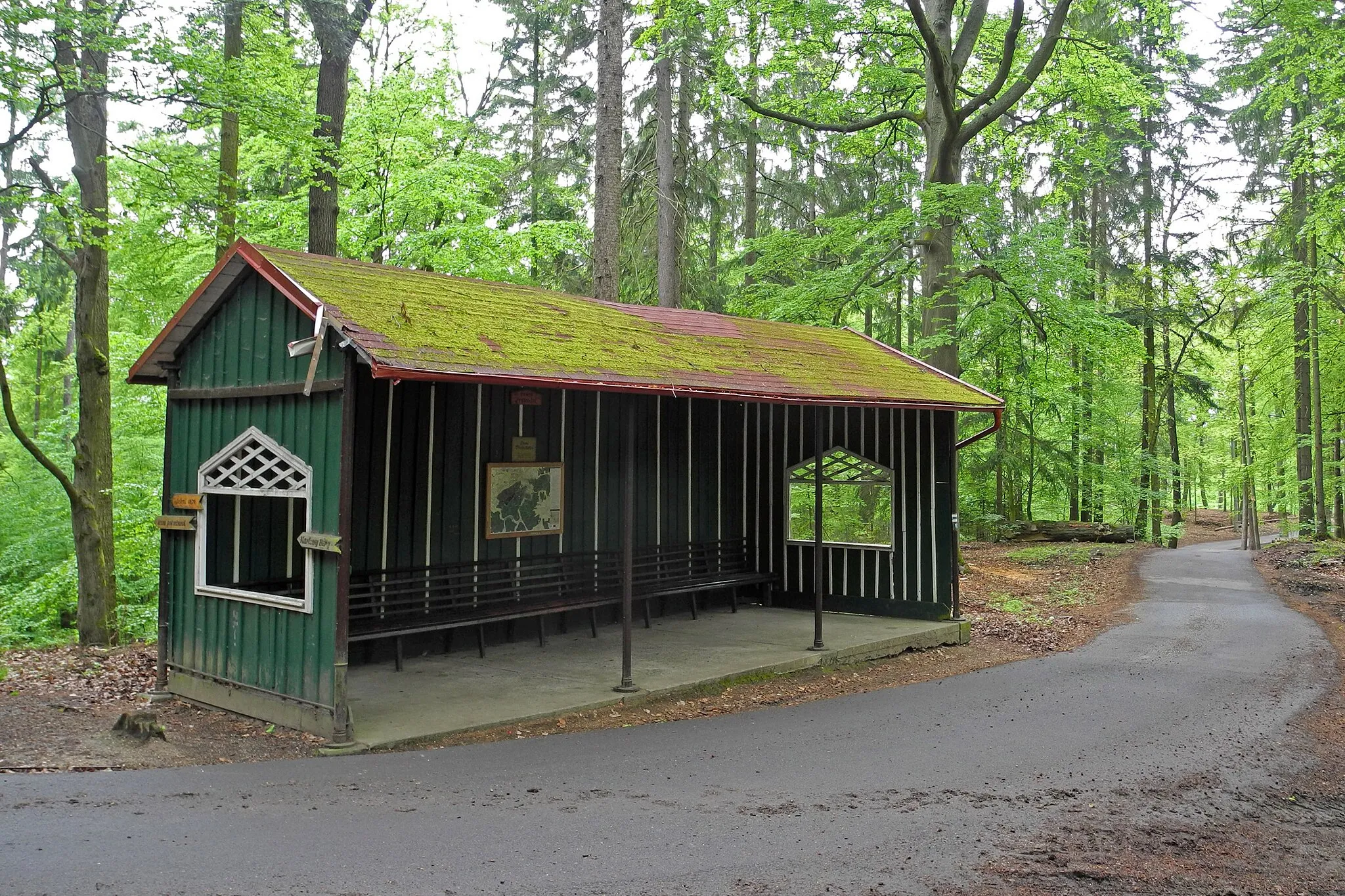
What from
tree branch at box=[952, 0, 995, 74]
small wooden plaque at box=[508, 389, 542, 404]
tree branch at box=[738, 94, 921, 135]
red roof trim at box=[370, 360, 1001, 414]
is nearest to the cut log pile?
tree branch at box=[738, 94, 921, 135]

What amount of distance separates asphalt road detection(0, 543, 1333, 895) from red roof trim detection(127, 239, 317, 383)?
3198 millimetres

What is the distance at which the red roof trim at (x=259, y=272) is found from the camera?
688cm

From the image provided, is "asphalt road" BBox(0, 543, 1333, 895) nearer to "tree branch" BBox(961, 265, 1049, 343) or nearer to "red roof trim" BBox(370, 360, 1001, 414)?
"red roof trim" BBox(370, 360, 1001, 414)

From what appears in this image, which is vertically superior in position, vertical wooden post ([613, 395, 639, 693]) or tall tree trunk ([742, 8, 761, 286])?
tall tree trunk ([742, 8, 761, 286])

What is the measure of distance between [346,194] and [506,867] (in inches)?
593

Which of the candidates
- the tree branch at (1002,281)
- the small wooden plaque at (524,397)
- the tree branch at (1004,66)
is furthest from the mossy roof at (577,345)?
the tree branch at (1004,66)

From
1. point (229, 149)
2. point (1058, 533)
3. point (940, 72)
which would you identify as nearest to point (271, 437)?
point (229, 149)

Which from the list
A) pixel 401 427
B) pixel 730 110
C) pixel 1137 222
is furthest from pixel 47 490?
pixel 1137 222

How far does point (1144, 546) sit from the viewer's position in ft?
81.1

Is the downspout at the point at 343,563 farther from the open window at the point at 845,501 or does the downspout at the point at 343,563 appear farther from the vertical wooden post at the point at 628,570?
the open window at the point at 845,501

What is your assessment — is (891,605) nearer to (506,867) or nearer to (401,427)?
(401,427)

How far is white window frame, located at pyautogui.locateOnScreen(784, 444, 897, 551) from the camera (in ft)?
39.6

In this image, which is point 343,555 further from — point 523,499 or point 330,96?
point 330,96

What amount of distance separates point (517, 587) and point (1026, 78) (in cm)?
1151
